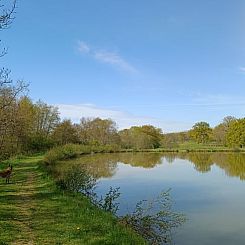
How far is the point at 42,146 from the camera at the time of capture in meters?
51.3

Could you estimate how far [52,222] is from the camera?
9.75 meters

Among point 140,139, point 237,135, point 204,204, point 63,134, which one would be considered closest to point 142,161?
point 63,134

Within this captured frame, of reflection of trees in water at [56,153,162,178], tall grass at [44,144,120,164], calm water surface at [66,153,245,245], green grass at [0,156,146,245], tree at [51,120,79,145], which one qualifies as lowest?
calm water surface at [66,153,245,245]

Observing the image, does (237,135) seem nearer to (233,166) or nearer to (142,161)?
(142,161)

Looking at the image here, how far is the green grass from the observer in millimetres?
8133

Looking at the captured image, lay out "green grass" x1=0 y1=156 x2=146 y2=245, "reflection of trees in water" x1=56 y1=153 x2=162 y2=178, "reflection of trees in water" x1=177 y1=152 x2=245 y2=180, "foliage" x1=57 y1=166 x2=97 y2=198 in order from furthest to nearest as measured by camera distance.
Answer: "reflection of trees in water" x1=177 y1=152 x2=245 y2=180 < "reflection of trees in water" x1=56 y1=153 x2=162 y2=178 < "foliage" x1=57 y1=166 x2=97 y2=198 < "green grass" x1=0 y1=156 x2=146 y2=245

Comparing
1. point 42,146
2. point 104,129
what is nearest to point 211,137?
point 104,129

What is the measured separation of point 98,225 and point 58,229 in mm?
1276

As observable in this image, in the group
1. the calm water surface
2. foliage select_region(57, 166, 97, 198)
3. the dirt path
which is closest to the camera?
the dirt path

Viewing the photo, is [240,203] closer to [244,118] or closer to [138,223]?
[138,223]

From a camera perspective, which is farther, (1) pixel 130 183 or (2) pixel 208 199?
(1) pixel 130 183

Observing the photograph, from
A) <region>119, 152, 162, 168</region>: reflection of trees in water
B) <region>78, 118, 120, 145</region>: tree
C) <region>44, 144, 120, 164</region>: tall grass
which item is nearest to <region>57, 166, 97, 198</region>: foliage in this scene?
<region>44, 144, 120, 164</region>: tall grass

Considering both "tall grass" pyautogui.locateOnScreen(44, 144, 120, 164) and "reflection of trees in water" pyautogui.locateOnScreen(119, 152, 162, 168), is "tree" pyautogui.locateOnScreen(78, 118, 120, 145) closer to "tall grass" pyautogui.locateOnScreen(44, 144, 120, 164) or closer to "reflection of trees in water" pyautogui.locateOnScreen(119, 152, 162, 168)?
"tall grass" pyautogui.locateOnScreen(44, 144, 120, 164)

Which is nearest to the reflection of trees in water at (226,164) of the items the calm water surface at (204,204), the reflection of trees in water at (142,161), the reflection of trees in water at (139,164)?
the reflection of trees in water at (139,164)
